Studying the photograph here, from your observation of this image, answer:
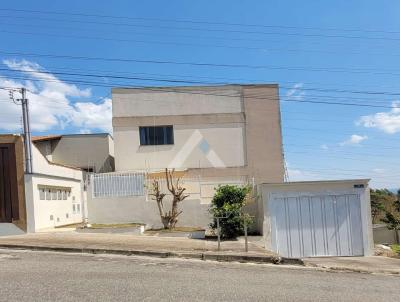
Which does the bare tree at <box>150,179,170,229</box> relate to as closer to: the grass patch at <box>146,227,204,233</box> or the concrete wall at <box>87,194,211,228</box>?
the concrete wall at <box>87,194,211,228</box>

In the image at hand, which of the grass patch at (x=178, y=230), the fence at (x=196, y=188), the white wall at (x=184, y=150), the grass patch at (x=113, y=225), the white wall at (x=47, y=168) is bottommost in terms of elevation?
the grass patch at (x=178, y=230)

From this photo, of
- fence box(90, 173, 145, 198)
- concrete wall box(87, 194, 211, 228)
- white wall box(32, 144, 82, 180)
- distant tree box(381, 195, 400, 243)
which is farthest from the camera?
distant tree box(381, 195, 400, 243)

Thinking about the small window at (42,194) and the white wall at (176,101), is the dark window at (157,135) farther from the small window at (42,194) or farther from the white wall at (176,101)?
the small window at (42,194)

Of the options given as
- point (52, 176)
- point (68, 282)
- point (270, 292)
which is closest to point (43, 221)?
point (52, 176)

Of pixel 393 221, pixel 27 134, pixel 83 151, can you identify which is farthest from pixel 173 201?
pixel 393 221

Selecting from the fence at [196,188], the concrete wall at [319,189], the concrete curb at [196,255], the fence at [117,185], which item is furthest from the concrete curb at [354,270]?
the fence at [117,185]

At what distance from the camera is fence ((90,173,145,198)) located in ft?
75.5

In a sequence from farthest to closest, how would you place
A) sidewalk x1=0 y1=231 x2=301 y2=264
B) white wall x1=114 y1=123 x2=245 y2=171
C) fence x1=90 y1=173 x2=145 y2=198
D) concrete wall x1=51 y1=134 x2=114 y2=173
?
concrete wall x1=51 y1=134 x2=114 y2=173, white wall x1=114 y1=123 x2=245 y2=171, fence x1=90 y1=173 x2=145 y2=198, sidewalk x1=0 y1=231 x2=301 y2=264

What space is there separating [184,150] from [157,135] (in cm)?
210

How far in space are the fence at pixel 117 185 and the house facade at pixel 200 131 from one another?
8.68 metres

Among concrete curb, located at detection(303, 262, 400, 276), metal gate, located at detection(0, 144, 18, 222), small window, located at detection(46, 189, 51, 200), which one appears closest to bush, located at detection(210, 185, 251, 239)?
concrete curb, located at detection(303, 262, 400, 276)

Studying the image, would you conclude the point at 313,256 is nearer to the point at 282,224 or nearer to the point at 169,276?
the point at 282,224

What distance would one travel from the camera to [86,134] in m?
33.8

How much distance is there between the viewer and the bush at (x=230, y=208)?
742 inches
